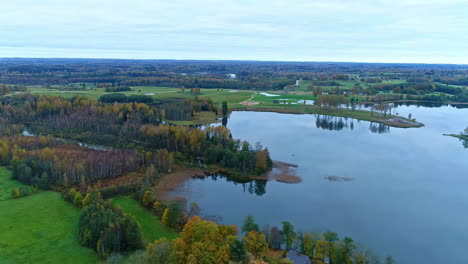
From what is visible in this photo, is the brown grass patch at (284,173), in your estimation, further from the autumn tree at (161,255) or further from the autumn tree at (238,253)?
the autumn tree at (161,255)

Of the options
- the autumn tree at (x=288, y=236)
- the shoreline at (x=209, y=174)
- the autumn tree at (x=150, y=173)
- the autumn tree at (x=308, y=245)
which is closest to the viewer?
the autumn tree at (x=308, y=245)

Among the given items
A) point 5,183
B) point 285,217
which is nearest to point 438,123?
point 285,217

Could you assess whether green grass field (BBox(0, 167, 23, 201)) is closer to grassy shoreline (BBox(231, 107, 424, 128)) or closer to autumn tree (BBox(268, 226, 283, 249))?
autumn tree (BBox(268, 226, 283, 249))

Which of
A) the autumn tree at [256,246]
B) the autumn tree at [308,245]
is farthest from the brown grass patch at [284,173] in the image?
the autumn tree at [256,246]

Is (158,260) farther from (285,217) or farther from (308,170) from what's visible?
(308,170)

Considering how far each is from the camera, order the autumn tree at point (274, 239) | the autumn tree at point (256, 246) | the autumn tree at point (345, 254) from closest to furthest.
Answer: the autumn tree at point (256, 246)
the autumn tree at point (345, 254)
the autumn tree at point (274, 239)

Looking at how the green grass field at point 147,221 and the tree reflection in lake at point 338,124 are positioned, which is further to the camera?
the tree reflection in lake at point 338,124

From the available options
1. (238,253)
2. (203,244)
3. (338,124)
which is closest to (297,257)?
(238,253)
